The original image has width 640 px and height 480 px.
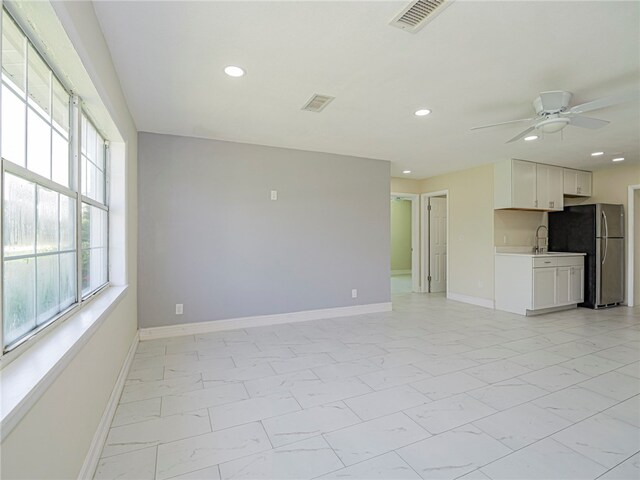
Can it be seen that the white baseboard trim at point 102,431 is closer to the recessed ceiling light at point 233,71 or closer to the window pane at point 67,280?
the window pane at point 67,280

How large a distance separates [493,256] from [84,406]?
227 inches

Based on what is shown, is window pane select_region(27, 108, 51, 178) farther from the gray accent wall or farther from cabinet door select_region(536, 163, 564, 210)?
cabinet door select_region(536, 163, 564, 210)

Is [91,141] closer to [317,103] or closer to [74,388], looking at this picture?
[74,388]

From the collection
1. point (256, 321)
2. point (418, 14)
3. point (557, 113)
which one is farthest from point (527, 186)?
point (256, 321)

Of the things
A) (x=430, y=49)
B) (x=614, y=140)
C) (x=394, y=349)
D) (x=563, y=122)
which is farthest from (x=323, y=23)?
(x=614, y=140)

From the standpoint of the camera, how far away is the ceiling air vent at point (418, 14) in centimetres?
179

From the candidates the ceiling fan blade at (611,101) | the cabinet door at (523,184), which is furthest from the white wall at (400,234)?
the ceiling fan blade at (611,101)

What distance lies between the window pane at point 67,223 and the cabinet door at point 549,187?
6.24 meters

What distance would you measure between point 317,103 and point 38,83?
2.12 meters

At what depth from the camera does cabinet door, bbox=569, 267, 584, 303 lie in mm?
5512

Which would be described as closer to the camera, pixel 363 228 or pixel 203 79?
pixel 203 79

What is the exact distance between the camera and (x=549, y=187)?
18.7 feet

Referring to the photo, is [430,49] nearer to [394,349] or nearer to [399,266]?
[394,349]

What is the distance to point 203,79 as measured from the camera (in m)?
2.66
